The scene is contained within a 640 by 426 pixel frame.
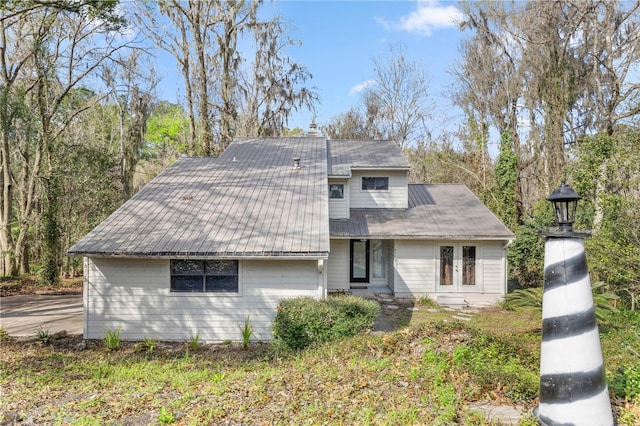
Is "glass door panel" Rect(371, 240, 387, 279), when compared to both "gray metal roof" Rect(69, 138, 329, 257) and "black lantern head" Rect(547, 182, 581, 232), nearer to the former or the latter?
"gray metal roof" Rect(69, 138, 329, 257)

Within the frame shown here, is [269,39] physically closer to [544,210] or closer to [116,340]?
[544,210]

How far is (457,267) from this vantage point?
1323 centimetres

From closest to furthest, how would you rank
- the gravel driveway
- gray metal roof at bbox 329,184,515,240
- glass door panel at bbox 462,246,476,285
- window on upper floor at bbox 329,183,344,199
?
1. the gravel driveway
2. gray metal roof at bbox 329,184,515,240
3. glass door panel at bbox 462,246,476,285
4. window on upper floor at bbox 329,183,344,199

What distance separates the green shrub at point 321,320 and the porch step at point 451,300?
223 inches

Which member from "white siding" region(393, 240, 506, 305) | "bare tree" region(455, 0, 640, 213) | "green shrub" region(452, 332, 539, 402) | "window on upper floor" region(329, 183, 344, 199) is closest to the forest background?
"bare tree" region(455, 0, 640, 213)

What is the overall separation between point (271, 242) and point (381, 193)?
751cm

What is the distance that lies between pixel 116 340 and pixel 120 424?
493cm

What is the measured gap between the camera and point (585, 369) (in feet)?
10.5

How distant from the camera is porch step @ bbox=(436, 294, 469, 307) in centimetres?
1266

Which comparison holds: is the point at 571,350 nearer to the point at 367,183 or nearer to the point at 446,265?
the point at 446,265

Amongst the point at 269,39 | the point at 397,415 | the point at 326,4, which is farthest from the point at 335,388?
the point at 269,39

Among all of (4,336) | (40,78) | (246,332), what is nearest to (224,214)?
(246,332)

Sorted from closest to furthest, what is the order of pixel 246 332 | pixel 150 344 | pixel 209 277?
pixel 150 344
pixel 246 332
pixel 209 277

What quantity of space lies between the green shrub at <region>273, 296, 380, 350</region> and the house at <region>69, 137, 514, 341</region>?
1.01 m
